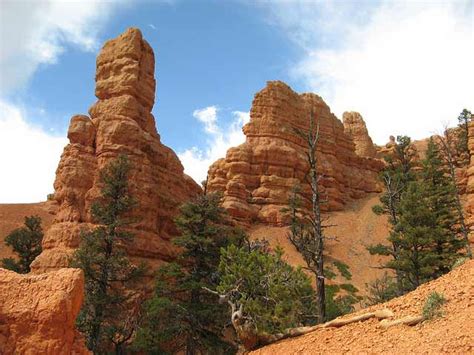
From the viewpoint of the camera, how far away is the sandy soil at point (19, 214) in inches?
2196

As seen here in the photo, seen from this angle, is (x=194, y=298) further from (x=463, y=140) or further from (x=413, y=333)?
(x=463, y=140)

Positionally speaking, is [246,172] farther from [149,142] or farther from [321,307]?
[321,307]

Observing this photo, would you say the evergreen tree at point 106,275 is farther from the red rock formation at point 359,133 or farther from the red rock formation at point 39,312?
the red rock formation at point 359,133

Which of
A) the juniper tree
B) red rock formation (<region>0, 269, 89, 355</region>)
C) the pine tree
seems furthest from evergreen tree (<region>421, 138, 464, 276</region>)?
red rock formation (<region>0, 269, 89, 355</region>)

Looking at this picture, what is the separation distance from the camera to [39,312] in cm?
1204

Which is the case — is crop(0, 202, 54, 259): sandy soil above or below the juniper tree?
above

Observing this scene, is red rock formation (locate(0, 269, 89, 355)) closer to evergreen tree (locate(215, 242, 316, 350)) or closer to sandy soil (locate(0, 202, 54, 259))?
evergreen tree (locate(215, 242, 316, 350))

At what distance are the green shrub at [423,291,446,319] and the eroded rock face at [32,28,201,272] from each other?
25.5m

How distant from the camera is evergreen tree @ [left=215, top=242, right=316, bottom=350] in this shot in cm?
1432

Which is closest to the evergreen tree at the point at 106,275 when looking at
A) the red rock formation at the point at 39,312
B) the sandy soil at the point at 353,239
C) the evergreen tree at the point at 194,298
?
the evergreen tree at the point at 194,298

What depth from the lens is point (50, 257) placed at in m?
31.9

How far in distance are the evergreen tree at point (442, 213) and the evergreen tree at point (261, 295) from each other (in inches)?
609

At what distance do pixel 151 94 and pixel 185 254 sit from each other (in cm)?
2299

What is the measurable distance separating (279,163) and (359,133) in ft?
123
